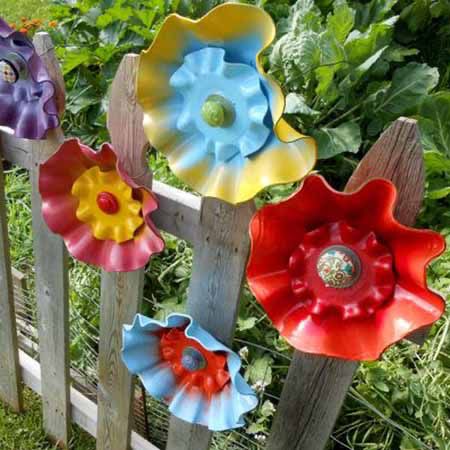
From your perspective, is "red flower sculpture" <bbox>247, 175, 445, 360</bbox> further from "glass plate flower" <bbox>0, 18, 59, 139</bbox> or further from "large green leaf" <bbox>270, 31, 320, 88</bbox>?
"large green leaf" <bbox>270, 31, 320, 88</bbox>

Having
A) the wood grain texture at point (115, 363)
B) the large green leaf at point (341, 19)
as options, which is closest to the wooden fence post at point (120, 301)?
the wood grain texture at point (115, 363)

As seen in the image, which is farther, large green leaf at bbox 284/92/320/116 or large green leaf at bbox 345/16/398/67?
large green leaf at bbox 345/16/398/67

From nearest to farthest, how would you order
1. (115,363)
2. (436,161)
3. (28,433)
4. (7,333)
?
(115,363), (436,161), (7,333), (28,433)

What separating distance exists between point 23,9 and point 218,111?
16.9 ft

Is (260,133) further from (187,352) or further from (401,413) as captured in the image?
(401,413)

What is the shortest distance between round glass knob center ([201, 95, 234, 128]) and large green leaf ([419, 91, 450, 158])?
1170mm

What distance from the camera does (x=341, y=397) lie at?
1081mm

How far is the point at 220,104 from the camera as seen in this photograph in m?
0.81

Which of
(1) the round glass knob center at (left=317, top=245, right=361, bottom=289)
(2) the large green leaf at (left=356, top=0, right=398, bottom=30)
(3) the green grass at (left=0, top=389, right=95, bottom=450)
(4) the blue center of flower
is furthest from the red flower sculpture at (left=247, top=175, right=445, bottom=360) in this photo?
(2) the large green leaf at (left=356, top=0, right=398, bottom=30)

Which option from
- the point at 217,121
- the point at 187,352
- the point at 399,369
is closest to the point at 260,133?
the point at 217,121

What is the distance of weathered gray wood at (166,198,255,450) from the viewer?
102 cm

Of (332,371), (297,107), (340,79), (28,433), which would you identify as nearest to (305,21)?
(340,79)

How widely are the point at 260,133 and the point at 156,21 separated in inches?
71.9

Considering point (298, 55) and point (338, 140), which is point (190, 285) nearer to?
point (338, 140)
